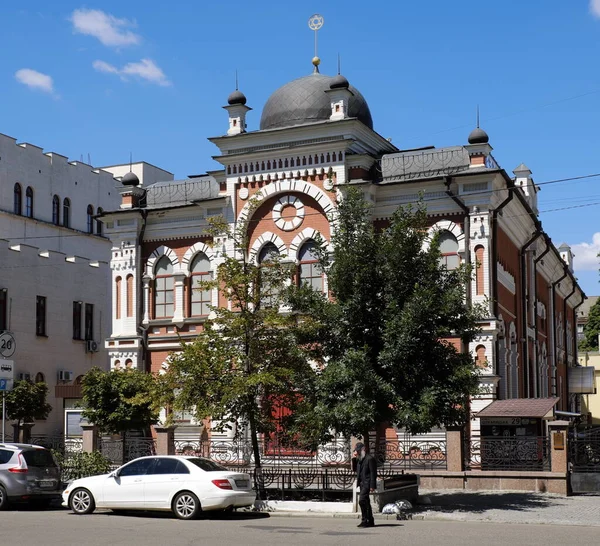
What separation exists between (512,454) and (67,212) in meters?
36.4

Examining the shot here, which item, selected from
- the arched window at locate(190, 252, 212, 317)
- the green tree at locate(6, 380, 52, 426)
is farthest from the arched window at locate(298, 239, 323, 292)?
the green tree at locate(6, 380, 52, 426)

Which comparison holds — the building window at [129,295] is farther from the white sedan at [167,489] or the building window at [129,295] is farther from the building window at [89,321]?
the white sedan at [167,489]

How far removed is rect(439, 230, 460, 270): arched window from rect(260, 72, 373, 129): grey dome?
6075 millimetres

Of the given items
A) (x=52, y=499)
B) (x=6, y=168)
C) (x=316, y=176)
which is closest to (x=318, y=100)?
(x=316, y=176)

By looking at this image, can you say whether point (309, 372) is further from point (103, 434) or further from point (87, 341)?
point (87, 341)

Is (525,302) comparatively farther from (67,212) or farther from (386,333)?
(67,212)

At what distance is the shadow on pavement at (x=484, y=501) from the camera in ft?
69.1

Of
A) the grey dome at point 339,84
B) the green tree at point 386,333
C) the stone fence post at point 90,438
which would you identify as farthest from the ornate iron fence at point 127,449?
the grey dome at point 339,84

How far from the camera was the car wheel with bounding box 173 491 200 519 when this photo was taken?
1948 centimetres

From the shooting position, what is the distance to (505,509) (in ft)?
68.3

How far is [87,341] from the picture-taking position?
46750 millimetres

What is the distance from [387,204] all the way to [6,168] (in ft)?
87.2

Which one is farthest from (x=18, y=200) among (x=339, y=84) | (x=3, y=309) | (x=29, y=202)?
(x=339, y=84)

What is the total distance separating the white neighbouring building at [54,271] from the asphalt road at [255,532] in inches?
645
